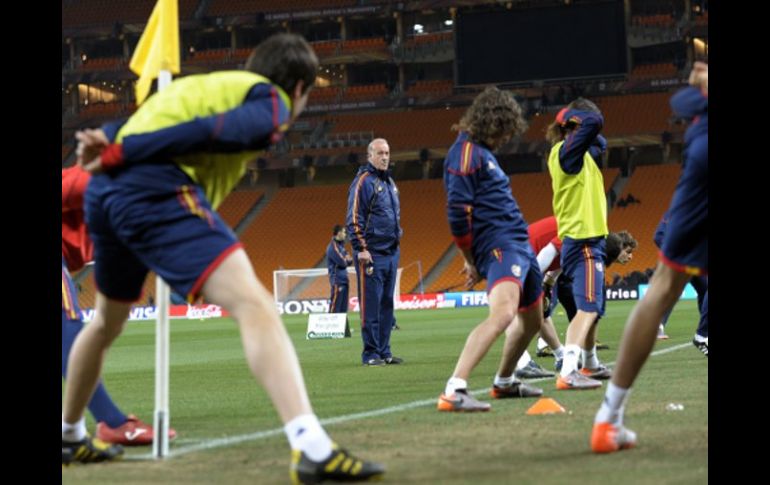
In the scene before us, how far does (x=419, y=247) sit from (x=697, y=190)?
40322 mm

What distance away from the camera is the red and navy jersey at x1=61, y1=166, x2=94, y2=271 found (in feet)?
19.5

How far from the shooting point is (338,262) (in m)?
24.0

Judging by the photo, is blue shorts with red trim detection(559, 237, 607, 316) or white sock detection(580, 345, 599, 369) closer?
blue shorts with red trim detection(559, 237, 607, 316)

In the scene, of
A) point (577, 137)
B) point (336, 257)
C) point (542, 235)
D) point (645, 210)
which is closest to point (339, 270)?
point (336, 257)

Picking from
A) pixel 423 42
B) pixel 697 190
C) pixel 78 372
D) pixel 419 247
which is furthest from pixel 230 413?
pixel 423 42

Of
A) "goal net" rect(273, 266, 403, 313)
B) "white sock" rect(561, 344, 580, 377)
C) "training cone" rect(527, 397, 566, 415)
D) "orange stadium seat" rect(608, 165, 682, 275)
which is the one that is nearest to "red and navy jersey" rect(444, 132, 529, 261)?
"training cone" rect(527, 397, 566, 415)

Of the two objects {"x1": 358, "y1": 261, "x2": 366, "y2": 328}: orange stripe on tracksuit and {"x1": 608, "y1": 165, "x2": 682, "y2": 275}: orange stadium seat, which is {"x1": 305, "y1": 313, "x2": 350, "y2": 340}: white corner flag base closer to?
{"x1": 358, "y1": 261, "x2": 366, "y2": 328}: orange stripe on tracksuit

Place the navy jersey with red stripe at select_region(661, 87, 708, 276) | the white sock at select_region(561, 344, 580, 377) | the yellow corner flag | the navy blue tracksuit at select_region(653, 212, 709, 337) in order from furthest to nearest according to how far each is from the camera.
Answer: the navy blue tracksuit at select_region(653, 212, 709, 337), the white sock at select_region(561, 344, 580, 377), the yellow corner flag, the navy jersey with red stripe at select_region(661, 87, 708, 276)

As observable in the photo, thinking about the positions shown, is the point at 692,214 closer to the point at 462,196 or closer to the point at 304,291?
the point at 462,196

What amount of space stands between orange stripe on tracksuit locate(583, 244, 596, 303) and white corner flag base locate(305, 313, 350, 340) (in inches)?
429

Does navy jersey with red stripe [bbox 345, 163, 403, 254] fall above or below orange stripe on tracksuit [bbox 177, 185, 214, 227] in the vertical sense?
below

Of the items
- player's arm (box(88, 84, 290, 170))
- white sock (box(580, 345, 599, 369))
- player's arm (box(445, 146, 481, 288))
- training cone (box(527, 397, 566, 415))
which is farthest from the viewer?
white sock (box(580, 345, 599, 369))

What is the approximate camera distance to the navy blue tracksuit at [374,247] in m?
13.1
